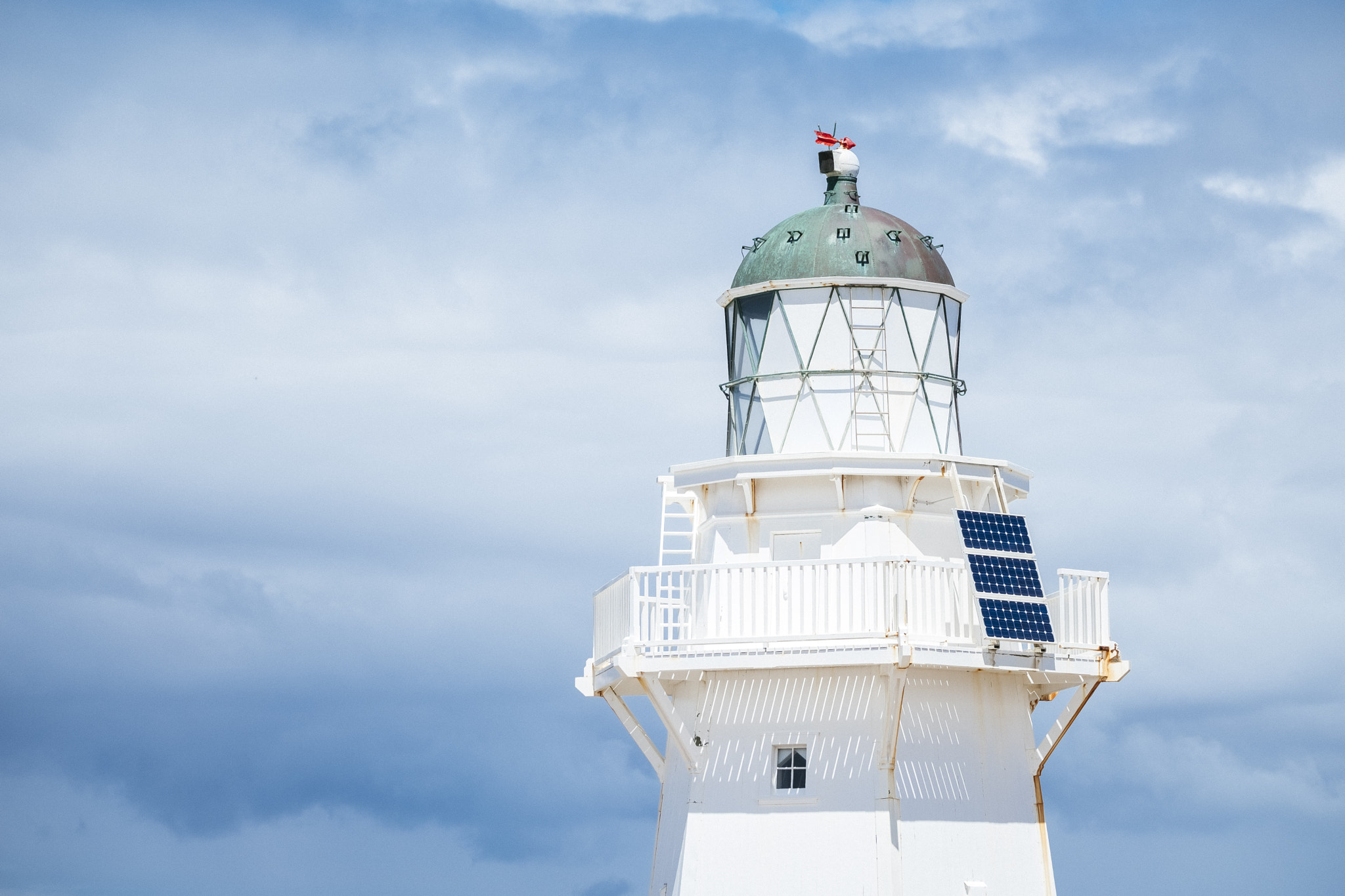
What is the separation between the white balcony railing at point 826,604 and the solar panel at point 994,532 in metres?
0.43

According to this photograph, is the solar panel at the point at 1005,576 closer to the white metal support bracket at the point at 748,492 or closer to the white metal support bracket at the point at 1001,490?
the white metal support bracket at the point at 1001,490

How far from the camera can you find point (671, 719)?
3259 cm

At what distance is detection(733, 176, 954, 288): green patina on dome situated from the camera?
33438 mm

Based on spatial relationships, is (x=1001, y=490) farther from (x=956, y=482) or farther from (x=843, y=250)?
(x=843, y=250)

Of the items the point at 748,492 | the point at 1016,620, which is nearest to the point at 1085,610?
the point at 1016,620

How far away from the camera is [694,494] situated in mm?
34500

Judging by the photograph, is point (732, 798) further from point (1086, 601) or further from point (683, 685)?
point (1086, 601)

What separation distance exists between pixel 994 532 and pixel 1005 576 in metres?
0.69

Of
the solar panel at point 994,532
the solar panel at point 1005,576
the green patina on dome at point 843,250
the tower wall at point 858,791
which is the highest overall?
the green patina on dome at point 843,250

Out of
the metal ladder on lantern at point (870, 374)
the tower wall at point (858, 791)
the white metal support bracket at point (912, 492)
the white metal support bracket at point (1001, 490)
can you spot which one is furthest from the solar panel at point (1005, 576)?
the metal ladder on lantern at point (870, 374)

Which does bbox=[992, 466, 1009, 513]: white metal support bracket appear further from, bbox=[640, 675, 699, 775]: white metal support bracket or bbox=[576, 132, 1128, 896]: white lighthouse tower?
bbox=[640, 675, 699, 775]: white metal support bracket

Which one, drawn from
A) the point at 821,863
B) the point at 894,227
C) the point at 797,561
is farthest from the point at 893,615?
the point at 894,227

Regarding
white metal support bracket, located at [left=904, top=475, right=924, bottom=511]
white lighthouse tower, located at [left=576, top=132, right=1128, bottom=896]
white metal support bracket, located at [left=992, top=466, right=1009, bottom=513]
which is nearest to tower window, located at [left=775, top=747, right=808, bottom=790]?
white lighthouse tower, located at [left=576, top=132, right=1128, bottom=896]

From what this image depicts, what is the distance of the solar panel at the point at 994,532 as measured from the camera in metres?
31.4
